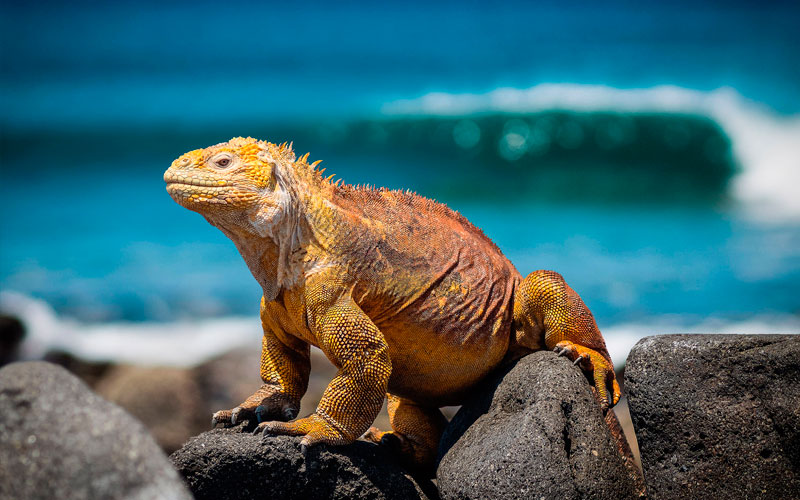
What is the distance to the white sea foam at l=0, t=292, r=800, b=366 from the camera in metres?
11.8

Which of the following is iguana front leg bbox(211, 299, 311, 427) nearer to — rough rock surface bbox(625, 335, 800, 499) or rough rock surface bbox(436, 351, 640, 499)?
rough rock surface bbox(436, 351, 640, 499)

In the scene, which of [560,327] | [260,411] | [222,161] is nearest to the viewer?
[222,161]

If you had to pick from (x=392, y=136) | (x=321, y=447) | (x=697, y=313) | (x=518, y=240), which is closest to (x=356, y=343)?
(x=321, y=447)

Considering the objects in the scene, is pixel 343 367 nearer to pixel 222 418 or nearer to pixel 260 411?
pixel 260 411

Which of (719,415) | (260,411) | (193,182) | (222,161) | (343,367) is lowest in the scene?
(260,411)

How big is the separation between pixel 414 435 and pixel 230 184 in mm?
2277

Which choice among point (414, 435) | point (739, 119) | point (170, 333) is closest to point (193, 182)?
point (414, 435)

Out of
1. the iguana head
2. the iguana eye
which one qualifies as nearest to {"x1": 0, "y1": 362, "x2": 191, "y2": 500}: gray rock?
the iguana head

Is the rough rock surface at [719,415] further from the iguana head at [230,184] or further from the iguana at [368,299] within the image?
the iguana head at [230,184]

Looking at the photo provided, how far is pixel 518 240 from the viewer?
611 inches

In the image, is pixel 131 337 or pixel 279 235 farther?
pixel 131 337

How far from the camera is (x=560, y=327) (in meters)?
4.83

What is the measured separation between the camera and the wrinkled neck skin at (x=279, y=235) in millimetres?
4191

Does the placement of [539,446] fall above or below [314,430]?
above
